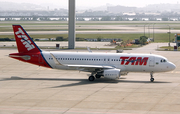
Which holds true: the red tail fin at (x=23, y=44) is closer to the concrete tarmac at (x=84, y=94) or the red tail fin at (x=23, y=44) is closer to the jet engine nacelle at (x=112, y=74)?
the concrete tarmac at (x=84, y=94)

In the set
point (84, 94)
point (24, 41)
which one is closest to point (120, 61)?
point (84, 94)

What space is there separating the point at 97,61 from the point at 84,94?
32.9 ft

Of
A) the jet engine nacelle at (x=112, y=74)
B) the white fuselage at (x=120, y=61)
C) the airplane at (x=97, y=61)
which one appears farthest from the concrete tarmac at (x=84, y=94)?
the white fuselage at (x=120, y=61)

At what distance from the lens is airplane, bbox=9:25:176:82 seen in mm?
41531

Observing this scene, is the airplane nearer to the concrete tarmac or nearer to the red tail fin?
the red tail fin

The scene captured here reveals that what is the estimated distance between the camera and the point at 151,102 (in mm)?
30406

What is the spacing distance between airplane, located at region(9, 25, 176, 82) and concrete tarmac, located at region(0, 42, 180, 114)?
1455 mm

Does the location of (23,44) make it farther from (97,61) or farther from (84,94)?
(84,94)

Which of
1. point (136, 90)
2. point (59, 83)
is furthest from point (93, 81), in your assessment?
point (136, 90)

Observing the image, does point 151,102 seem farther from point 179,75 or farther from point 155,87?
point 179,75

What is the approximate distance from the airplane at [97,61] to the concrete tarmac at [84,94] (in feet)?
4.78

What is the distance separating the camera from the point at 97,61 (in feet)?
141

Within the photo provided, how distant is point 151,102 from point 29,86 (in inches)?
604

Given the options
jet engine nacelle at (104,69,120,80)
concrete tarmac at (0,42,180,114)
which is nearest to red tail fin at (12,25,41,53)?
concrete tarmac at (0,42,180,114)
